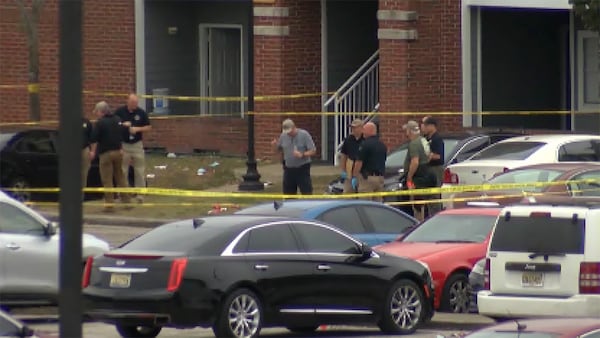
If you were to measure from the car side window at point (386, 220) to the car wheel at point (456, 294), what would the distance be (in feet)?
4.84

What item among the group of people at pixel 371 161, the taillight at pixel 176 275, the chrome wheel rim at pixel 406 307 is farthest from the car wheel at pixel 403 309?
the group of people at pixel 371 161

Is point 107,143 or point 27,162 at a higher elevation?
point 107,143

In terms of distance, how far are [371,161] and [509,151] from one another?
83.3 inches

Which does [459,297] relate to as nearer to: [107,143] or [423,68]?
[107,143]

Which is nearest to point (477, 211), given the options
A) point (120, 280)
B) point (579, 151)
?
point (120, 280)

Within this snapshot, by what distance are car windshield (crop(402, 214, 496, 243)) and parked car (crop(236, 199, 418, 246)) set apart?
559 millimetres

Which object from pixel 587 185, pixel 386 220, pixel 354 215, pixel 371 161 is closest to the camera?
pixel 354 215

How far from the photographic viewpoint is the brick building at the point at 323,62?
3027 cm

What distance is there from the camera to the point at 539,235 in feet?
49.9

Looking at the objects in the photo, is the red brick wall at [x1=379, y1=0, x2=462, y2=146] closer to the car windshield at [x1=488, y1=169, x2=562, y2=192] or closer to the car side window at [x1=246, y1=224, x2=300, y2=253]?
the car windshield at [x1=488, y1=169, x2=562, y2=192]

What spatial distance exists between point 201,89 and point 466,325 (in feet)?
63.7

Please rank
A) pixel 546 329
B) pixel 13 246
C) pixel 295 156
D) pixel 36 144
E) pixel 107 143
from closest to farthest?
pixel 546 329
pixel 13 246
pixel 295 156
pixel 107 143
pixel 36 144

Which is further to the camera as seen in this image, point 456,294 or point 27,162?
point 27,162

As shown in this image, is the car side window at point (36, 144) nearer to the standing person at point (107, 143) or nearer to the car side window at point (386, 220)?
the standing person at point (107, 143)
